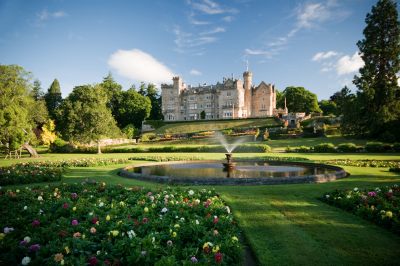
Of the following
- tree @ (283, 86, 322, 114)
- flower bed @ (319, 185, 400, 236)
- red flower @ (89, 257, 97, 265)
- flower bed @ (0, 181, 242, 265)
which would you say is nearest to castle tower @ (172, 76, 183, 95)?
tree @ (283, 86, 322, 114)

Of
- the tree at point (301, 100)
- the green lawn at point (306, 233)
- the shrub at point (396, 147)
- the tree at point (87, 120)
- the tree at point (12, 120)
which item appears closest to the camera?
the green lawn at point (306, 233)

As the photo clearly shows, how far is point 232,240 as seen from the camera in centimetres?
364

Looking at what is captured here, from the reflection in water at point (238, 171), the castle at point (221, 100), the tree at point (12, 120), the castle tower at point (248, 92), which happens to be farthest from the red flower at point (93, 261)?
the castle tower at point (248, 92)

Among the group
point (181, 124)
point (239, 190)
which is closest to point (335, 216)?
point (239, 190)

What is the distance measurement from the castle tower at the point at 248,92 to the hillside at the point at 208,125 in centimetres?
1260

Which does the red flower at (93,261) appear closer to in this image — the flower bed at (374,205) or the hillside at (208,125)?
the flower bed at (374,205)

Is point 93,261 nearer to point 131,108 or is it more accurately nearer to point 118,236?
point 118,236

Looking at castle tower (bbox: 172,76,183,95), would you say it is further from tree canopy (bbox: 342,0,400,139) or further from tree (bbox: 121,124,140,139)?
tree canopy (bbox: 342,0,400,139)

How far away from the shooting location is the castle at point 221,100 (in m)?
70.4

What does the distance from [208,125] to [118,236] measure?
58319 millimetres

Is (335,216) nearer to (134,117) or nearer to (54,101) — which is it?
(134,117)

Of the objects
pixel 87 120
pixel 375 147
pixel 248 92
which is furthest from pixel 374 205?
pixel 248 92

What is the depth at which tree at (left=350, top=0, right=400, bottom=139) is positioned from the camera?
33.9 meters

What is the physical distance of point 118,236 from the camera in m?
3.76
